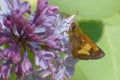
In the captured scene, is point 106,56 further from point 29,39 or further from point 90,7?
point 29,39

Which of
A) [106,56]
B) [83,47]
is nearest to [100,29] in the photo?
[106,56]

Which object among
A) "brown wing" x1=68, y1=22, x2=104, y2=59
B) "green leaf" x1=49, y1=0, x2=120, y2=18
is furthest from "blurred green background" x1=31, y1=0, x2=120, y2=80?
"brown wing" x1=68, y1=22, x2=104, y2=59

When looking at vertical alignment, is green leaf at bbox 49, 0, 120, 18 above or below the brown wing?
above

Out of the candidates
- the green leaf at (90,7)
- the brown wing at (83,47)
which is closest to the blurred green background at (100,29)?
the green leaf at (90,7)

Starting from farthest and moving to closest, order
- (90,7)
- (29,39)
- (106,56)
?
(106,56) → (90,7) → (29,39)

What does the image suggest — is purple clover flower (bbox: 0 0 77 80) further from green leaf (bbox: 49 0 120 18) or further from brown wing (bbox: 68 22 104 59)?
green leaf (bbox: 49 0 120 18)

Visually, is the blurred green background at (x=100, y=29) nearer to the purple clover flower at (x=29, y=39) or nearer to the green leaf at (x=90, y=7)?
the green leaf at (x=90, y=7)
